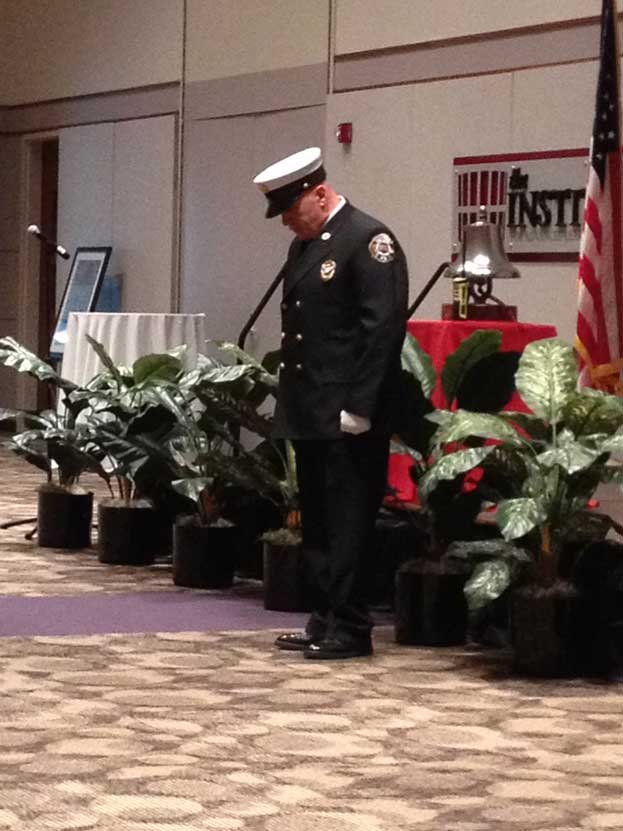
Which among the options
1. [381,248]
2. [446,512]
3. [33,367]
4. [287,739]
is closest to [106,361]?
[33,367]

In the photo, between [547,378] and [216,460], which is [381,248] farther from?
[216,460]

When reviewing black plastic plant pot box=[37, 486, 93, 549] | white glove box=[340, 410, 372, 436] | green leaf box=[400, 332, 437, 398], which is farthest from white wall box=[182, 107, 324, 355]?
white glove box=[340, 410, 372, 436]

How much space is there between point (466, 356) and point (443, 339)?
0.64m

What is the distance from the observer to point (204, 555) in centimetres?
647

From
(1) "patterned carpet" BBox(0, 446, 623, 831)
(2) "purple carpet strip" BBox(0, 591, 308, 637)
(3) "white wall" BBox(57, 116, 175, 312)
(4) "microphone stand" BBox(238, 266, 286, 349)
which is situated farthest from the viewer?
(3) "white wall" BBox(57, 116, 175, 312)

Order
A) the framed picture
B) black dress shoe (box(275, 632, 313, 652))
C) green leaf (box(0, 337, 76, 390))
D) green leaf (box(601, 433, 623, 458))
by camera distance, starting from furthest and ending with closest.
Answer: the framed picture → green leaf (box(0, 337, 76, 390)) → black dress shoe (box(275, 632, 313, 652)) → green leaf (box(601, 433, 623, 458))

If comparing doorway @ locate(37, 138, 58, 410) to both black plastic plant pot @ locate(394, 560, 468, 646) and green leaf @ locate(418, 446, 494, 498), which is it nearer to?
black plastic plant pot @ locate(394, 560, 468, 646)

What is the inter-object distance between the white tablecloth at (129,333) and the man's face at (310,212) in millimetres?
3713

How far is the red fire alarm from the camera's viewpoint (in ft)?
35.1

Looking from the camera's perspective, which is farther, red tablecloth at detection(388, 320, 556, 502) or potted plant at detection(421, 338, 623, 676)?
red tablecloth at detection(388, 320, 556, 502)

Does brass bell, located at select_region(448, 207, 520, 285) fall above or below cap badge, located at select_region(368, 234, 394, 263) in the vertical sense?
above

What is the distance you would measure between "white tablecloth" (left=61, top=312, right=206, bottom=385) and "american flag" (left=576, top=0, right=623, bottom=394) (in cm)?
267

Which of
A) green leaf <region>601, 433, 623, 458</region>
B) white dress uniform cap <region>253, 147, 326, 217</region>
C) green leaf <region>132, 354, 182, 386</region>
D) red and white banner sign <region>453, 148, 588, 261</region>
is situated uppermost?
red and white banner sign <region>453, 148, 588, 261</region>

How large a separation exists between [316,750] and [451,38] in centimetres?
662
